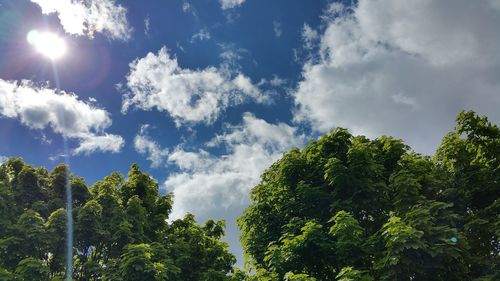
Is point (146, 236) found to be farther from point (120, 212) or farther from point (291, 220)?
point (291, 220)

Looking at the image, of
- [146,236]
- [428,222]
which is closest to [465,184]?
[428,222]

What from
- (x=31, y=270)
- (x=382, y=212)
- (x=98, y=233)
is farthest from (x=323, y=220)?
(x=31, y=270)

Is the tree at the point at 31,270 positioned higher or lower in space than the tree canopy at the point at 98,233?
lower

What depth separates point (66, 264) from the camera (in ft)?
73.6

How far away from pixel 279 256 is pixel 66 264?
1196 centimetres

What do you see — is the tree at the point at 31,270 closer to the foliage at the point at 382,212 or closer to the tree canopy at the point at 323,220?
the tree canopy at the point at 323,220

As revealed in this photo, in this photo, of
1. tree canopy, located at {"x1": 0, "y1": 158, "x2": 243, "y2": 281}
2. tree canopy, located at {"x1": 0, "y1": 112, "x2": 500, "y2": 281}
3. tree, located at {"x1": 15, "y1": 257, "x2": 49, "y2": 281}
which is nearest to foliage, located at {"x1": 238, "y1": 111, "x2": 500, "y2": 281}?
tree canopy, located at {"x1": 0, "y1": 112, "x2": 500, "y2": 281}

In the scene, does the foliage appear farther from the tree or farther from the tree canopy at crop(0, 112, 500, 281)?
the tree

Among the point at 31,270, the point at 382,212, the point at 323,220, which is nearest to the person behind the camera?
the point at 31,270

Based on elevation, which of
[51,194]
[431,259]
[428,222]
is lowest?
[431,259]

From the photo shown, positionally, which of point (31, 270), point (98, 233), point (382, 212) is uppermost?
point (98, 233)

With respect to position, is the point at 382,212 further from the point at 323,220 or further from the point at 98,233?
the point at 98,233

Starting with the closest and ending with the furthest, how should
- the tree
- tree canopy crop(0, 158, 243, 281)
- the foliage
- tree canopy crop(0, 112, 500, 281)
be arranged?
the foliage → tree canopy crop(0, 112, 500, 281) → the tree → tree canopy crop(0, 158, 243, 281)

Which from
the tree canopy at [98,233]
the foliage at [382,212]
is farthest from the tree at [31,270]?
the foliage at [382,212]
